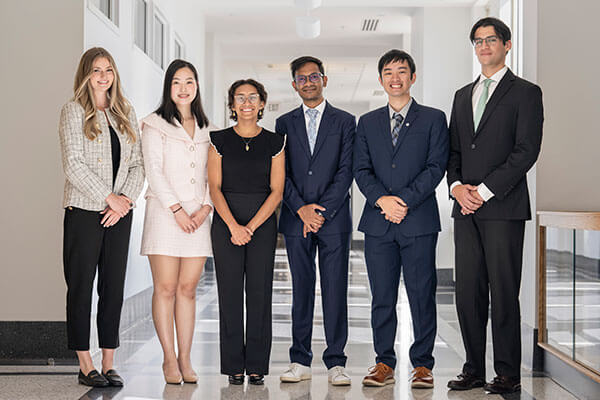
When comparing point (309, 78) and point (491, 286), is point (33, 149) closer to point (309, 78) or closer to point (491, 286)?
point (309, 78)

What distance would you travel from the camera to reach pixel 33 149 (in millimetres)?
4496

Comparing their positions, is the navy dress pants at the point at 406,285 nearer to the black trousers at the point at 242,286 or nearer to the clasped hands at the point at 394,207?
the clasped hands at the point at 394,207

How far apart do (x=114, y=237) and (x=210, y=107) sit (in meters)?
7.27

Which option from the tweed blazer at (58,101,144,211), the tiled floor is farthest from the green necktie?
the tweed blazer at (58,101,144,211)

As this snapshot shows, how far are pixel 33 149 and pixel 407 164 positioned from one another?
2515mm

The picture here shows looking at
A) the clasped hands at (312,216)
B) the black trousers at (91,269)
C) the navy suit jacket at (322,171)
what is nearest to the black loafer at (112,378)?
the black trousers at (91,269)

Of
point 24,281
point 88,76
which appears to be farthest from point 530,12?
point 24,281

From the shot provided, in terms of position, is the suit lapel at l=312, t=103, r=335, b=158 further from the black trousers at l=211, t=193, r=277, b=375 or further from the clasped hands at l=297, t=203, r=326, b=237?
the black trousers at l=211, t=193, r=277, b=375

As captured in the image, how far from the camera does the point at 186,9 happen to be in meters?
8.71

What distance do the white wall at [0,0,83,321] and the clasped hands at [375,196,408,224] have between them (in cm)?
224

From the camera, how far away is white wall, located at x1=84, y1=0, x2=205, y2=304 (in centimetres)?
483

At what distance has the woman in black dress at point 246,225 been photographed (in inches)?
148

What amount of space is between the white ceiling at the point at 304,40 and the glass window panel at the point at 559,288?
18.6 ft

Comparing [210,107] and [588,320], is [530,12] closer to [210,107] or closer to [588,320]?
[588,320]
